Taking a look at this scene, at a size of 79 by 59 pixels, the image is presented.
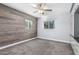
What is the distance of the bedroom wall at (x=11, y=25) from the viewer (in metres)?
4.18

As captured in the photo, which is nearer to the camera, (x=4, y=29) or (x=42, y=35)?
(x=4, y=29)

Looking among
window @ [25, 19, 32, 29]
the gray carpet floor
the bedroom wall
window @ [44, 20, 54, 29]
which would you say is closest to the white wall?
window @ [44, 20, 54, 29]

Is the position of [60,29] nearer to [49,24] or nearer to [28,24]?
[49,24]

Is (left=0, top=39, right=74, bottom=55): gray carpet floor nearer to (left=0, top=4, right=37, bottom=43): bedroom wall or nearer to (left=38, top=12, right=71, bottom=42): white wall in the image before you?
(left=0, top=4, right=37, bottom=43): bedroom wall

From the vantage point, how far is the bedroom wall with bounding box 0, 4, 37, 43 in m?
4.18

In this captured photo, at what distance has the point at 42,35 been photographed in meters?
8.18

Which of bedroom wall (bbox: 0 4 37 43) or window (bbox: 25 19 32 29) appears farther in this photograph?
window (bbox: 25 19 32 29)

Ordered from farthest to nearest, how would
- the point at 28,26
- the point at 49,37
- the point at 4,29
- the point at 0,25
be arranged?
the point at 49,37 → the point at 28,26 → the point at 4,29 → the point at 0,25

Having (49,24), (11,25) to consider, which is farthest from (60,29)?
(11,25)
